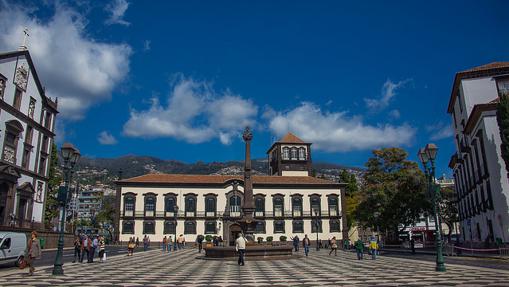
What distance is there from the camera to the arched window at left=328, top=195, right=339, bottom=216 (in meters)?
57.7

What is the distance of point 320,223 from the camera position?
5697cm

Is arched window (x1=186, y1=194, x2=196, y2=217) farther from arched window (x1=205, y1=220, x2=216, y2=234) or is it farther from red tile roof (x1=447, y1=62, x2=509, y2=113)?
red tile roof (x1=447, y1=62, x2=509, y2=113)

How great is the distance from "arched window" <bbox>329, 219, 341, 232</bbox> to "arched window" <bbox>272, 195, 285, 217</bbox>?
7.58 m

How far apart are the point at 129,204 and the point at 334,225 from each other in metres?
30.1

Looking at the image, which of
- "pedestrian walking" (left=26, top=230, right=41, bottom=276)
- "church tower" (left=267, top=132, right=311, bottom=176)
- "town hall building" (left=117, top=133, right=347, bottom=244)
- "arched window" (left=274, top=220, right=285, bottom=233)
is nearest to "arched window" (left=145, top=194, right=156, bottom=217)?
"town hall building" (left=117, top=133, right=347, bottom=244)

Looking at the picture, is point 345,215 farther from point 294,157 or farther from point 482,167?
point 482,167

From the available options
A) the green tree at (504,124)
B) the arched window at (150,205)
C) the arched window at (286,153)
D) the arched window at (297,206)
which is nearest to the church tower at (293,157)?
the arched window at (286,153)

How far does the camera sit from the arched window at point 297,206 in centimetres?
5683

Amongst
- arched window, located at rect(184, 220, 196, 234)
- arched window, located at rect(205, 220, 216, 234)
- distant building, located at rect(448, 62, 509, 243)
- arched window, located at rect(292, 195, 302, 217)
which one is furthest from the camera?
arched window, located at rect(292, 195, 302, 217)

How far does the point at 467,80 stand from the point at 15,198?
40.0 metres

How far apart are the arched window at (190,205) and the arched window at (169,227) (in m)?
2.36

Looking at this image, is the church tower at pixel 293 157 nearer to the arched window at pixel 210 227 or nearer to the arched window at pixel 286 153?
the arched window at pixel 286 153

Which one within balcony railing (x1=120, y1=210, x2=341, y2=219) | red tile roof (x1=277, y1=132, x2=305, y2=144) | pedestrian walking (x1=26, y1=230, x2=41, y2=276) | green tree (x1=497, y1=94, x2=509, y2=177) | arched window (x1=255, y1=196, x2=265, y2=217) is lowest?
pedestrian walking (x1=26, y1=230, x2=41, y2=276)

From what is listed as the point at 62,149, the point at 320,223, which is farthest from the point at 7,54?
the point at 320,223
